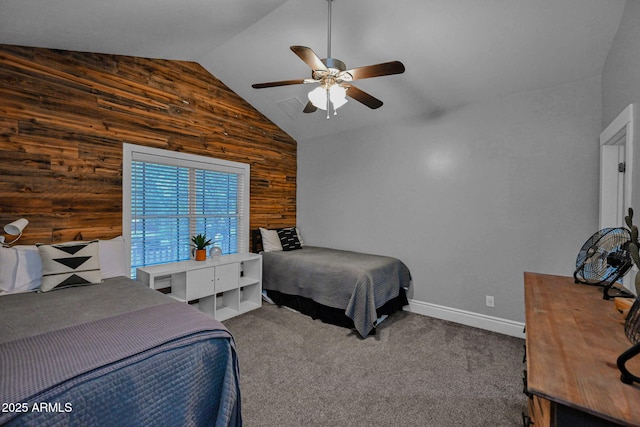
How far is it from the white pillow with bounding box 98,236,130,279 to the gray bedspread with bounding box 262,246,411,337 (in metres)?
1.70

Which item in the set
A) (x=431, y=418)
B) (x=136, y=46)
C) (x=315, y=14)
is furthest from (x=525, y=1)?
(x=136, y=46)

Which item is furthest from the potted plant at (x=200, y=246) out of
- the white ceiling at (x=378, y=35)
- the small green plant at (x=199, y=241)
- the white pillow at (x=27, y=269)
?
the white ceiling at (x=378, y=35)

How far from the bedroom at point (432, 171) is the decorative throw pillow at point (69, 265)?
40 centimetres

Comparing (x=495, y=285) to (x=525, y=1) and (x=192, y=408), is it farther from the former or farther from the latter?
(x=192, y=408)

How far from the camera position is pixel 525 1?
207cm

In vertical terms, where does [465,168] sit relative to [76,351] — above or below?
above

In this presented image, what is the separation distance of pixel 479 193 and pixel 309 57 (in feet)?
7.66

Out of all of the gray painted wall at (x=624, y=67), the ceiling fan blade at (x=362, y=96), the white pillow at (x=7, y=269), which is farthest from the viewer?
the ceiling fan blade at (x=362, y=96)

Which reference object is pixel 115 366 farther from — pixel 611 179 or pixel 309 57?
pixel 611 179

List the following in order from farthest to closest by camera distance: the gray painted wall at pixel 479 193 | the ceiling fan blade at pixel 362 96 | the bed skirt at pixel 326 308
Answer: the bed skirt at pixel 326 308 < the gray painted wall at pixel 479 193 < the ceiling fan blade at pixel 362 96

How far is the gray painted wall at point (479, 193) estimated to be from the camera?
107 inches

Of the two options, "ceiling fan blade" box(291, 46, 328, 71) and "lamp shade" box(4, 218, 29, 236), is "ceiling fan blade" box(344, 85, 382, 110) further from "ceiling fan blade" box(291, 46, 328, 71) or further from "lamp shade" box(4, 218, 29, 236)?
"lamp shade" box(4, 218, 29, 236)

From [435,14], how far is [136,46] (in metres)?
2.64

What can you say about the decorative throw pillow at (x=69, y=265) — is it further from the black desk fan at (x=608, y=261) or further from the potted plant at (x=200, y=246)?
the black desk fan at (x=608, y=261)
